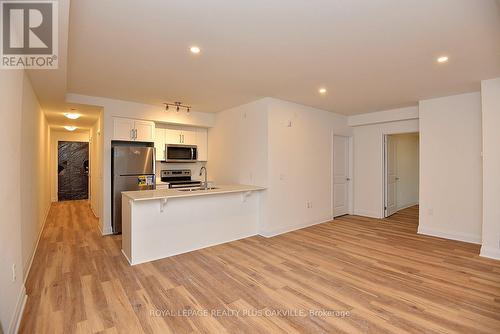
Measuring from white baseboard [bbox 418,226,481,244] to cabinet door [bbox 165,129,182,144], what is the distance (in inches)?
207

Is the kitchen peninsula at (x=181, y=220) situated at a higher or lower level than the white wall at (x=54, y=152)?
lower

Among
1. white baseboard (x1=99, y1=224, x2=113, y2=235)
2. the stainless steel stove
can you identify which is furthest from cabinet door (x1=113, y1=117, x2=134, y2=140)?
white baseboard (x1=99, y1=224, x2=113, y2=235)

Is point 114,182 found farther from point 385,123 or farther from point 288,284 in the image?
point 385,123

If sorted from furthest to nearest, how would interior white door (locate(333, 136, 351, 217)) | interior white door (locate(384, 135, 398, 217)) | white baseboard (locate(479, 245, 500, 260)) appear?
1. interior white door (locate(333, 136, 351, 217))
2. interior white door (locate(384, 135, 398, 217))
3. white baseboard (locate(479, 245, 500, 260))

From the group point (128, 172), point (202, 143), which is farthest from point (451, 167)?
point (128, 172)

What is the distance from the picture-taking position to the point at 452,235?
4.25m

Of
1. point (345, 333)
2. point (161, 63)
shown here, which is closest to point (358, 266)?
point (345, 333)

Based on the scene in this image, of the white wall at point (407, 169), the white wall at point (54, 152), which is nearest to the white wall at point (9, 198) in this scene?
the white wall at point (54, 152)

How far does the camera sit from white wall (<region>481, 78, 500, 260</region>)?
3.42 meters

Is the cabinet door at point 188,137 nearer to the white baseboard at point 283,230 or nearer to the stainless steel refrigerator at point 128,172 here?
the stainless steel refrigerator at point 128,172

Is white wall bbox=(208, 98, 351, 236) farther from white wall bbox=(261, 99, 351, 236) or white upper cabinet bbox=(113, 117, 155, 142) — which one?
white upper cabinet bbox=(113, 117, 155, 142)

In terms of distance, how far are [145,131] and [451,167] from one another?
18.8ft

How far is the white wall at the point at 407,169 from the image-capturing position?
264 inches

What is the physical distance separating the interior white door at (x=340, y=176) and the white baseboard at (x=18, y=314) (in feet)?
18.2
